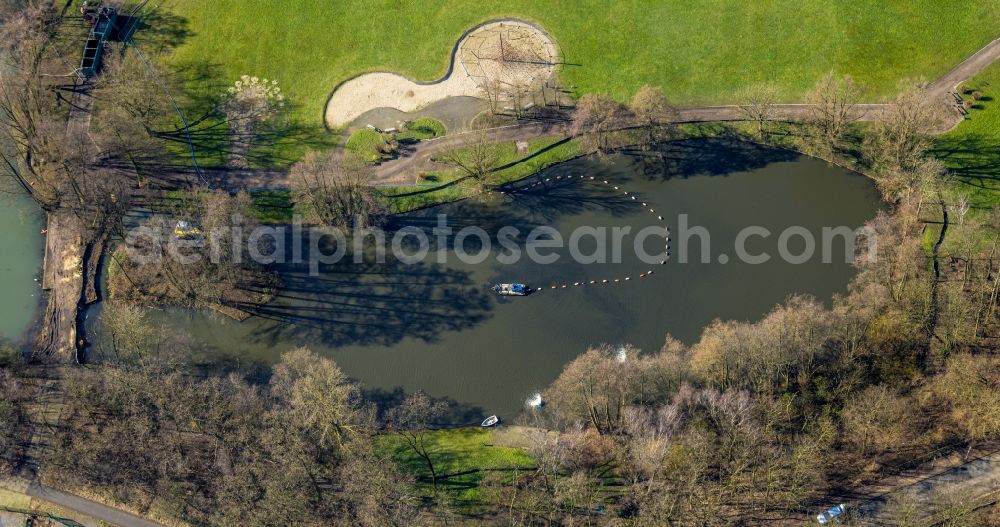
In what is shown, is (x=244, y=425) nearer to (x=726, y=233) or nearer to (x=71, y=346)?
(x=71, y=346)

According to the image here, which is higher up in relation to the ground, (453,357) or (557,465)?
(453,357)

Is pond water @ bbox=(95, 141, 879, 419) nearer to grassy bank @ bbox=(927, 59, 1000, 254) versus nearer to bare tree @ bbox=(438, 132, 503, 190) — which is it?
bare tree @ bbox=(438, 132, 503, 190)

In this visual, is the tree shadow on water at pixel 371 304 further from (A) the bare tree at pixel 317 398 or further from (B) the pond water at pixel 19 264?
(B) the pond water at pixel 19 264

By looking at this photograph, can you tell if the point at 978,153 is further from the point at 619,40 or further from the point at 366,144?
the point at 366,144

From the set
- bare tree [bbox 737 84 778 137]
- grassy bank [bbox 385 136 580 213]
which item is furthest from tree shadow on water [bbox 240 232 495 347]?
bare tree [bbox 737 84 778 137]

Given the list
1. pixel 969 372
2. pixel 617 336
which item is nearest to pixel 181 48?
pixel 617 336

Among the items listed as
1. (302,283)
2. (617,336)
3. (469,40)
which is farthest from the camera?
(469,40)

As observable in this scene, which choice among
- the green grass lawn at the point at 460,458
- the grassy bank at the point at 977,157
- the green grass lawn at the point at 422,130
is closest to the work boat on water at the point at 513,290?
the green grass lawn at the point at 460,458

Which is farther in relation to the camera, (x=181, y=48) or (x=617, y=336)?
(x=181, y=48)
